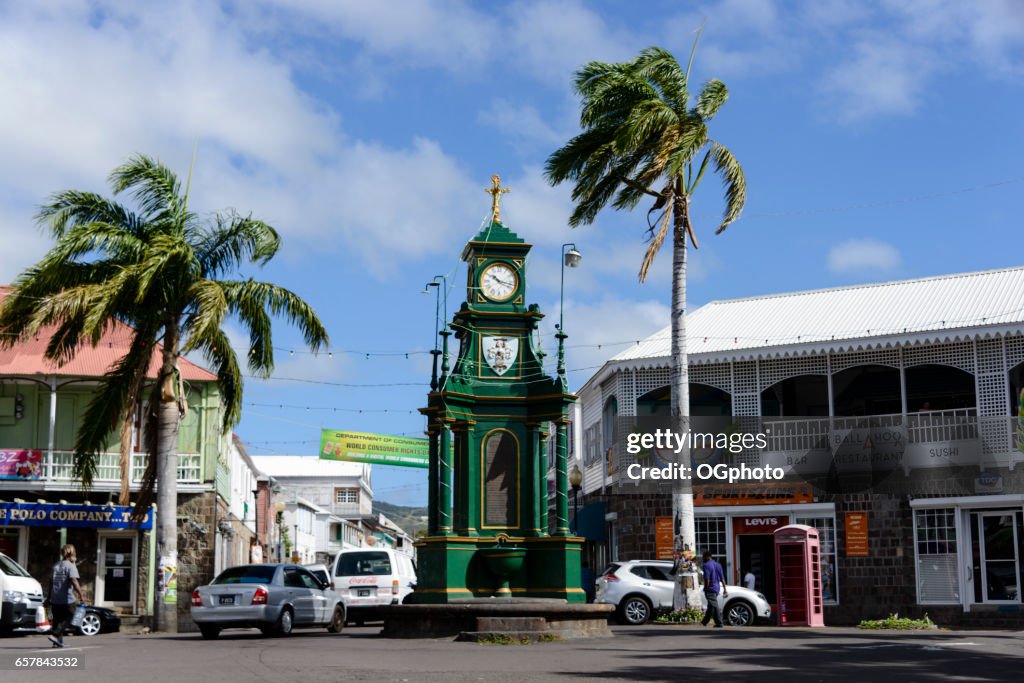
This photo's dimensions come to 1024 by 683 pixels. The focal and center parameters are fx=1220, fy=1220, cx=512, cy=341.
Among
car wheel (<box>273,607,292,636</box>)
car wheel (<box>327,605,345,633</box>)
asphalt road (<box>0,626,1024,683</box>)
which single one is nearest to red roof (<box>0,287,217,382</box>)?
car wheel (<box>327,605,345,633</box>)

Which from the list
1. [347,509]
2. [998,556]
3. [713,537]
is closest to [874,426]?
[998,556]

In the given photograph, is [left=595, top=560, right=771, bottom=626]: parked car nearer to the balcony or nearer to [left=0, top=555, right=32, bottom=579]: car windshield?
[left=0, top=555, right=32, bottom=579]: car windshield

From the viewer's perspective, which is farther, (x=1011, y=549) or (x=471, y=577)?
(x=1011, y=549)

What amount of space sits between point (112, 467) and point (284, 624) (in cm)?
1349

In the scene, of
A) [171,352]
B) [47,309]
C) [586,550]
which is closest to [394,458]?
[586,550]

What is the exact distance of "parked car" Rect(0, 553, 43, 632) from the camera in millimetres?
21844

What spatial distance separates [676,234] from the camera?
25.5 meters

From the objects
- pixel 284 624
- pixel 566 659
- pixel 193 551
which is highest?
pixel 193 551

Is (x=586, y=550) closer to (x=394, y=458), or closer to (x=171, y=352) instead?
(x=394, y=458)

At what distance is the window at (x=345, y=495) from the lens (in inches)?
3391

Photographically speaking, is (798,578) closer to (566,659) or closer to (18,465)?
(566,659)

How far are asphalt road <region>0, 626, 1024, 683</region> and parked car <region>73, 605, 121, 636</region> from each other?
531 cm

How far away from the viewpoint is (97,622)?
2591 centimetres

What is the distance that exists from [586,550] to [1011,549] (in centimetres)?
1546
